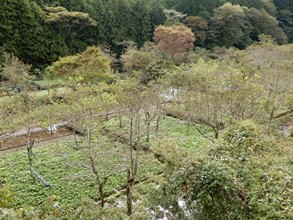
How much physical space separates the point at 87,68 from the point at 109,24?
14595 mm

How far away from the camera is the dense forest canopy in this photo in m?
30.8

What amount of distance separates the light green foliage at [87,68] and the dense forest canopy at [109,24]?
6.77 m

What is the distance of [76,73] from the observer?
→ 77.4ft

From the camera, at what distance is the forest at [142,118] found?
5180 mm

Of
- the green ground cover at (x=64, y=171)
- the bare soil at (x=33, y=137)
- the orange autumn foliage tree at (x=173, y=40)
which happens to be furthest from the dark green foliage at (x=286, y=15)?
the green ground cover at (x=64, y=171)

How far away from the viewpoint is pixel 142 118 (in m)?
18.3

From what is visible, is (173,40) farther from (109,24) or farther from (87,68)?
(87,68)

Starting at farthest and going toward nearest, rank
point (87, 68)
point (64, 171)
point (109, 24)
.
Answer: point (109, 24) < point (87, 68) < point (64, 171)

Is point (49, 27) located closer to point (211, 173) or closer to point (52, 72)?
point (52, 72)

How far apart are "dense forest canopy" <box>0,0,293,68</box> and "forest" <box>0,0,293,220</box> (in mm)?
133

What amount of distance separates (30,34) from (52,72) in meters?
7.65

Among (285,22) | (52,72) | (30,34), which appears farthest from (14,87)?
(285,22)

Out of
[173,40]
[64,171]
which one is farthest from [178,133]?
[173,40]

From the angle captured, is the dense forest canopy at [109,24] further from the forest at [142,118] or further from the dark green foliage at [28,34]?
the forest at [142,118]
